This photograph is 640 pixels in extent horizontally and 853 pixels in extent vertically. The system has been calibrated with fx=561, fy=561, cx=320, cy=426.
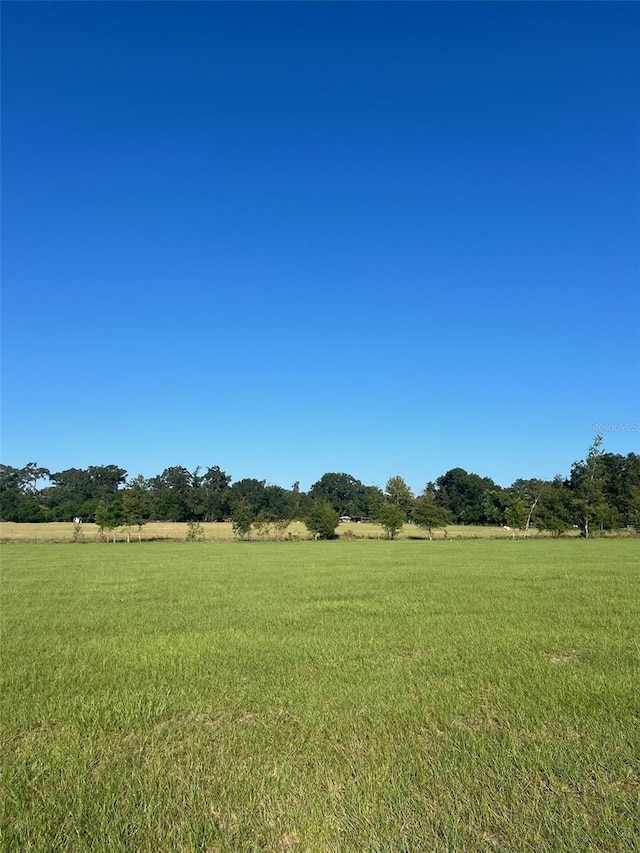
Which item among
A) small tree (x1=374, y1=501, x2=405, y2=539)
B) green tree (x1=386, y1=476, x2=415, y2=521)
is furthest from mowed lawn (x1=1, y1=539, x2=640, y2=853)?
green tree (x1=386, y1=476, x2=415, y2=521)

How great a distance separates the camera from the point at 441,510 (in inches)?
2611

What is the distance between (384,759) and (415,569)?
70.7ft

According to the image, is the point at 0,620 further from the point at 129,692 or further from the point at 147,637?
the point at 129,692

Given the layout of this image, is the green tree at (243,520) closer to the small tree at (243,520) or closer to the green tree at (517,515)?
the small tree at (243,520)

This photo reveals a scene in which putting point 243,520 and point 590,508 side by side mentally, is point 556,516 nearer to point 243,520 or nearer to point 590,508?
point 590,508

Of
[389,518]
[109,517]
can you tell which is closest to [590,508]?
[389,518]

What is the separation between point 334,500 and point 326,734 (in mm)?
142617

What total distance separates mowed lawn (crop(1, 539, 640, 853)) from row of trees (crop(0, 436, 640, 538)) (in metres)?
54.4

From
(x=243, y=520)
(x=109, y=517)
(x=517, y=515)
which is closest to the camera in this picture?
(x=109, y=517)

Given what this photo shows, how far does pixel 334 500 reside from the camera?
14700 centimetres

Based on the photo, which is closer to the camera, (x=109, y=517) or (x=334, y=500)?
(x=109, y=517)

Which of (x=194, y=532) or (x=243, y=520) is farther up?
(x=243, y=520)

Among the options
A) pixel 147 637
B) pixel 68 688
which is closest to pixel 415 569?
pixel 147 637

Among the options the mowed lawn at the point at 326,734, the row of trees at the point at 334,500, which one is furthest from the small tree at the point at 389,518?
the mowed lawn at the point at 326,734
